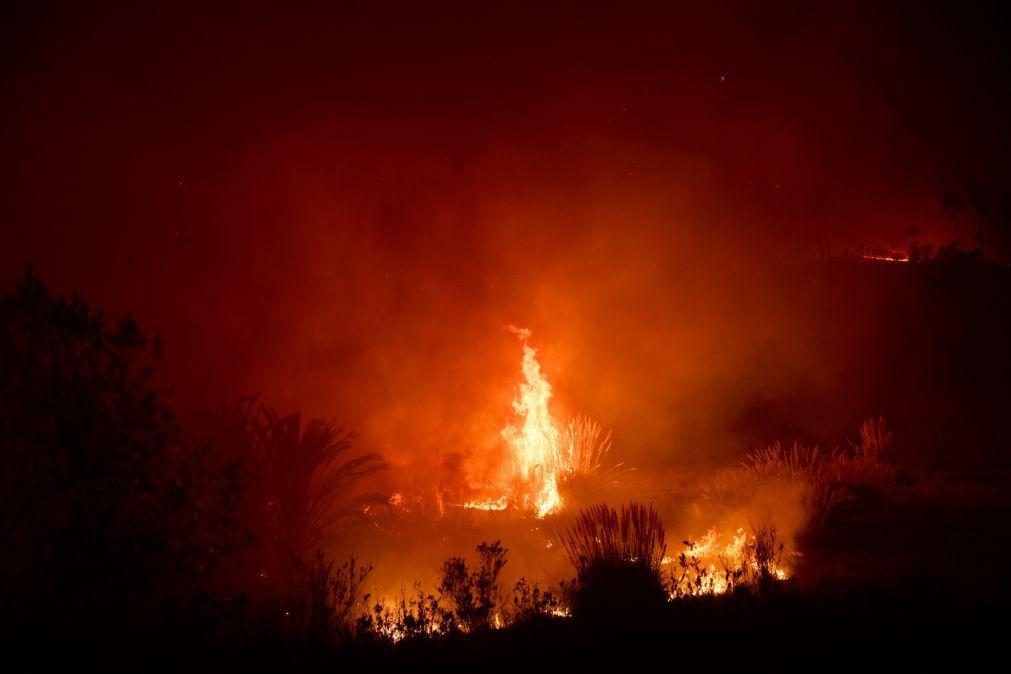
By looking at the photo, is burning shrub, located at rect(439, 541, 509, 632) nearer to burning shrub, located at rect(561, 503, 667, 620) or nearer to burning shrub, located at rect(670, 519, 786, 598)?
burning shrub, located at rect(561, 503, 667, 620)

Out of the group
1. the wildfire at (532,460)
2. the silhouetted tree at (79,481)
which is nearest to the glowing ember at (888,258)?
the wildfire at (532,460)

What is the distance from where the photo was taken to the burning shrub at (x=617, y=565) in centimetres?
631

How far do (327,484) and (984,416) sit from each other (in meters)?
17.2

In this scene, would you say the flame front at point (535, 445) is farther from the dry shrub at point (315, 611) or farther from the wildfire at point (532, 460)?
the dry shrub at point (315, 611)

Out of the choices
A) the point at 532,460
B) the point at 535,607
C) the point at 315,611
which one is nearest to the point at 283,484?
the point at 315,611

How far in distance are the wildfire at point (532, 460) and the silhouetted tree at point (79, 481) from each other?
258 inches

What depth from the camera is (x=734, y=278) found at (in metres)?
27.0

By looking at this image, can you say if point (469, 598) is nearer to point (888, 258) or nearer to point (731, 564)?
point (731, 564)

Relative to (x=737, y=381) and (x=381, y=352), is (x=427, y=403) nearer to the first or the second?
(x=381, y=352)

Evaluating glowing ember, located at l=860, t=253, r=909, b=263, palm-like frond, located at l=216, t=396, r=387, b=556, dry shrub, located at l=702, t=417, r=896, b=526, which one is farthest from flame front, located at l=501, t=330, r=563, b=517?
glowing ember, located at l=860, t=253, r=909, b=263

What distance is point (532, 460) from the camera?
12.6m

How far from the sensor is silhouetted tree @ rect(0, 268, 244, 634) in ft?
16.3

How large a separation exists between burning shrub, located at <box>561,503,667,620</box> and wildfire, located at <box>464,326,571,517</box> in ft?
12.7

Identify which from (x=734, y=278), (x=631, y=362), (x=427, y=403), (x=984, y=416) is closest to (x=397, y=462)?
(x=427, y=403)
